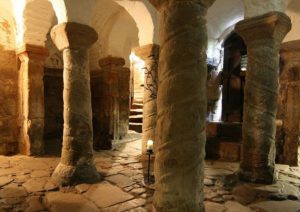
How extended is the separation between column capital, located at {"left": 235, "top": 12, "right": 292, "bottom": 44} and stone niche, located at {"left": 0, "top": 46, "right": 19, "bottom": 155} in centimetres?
564

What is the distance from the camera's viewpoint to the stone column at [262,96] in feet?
13.5

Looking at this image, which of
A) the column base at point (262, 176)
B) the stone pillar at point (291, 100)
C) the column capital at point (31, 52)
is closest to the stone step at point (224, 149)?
the stone pillar at point (291, 100)

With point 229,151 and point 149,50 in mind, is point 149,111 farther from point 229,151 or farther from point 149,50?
point 229,151

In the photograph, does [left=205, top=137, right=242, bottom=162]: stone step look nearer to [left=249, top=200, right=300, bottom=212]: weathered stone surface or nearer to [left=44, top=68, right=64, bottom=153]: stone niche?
[left=249, top=200, right=300, bottom=212]: weathered stone surface

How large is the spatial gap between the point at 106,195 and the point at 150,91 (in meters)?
2.61

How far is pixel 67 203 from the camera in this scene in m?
3.42

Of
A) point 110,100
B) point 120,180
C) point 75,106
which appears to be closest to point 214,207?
point 120,180

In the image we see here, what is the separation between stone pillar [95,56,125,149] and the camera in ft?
26.1

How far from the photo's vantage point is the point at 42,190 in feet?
12.8

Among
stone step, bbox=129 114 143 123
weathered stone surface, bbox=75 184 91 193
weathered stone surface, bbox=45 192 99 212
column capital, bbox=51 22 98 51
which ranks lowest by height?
weathered stone surface, bbox=45 192 99 212

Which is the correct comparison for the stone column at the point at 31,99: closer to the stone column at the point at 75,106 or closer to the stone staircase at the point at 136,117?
the stone column at the point at 75,106

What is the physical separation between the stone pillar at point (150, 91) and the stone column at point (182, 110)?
3246 mm

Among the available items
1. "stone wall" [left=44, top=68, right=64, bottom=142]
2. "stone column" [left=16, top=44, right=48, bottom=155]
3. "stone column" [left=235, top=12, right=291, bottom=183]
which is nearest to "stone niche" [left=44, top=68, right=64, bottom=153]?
"stone wall" [left=44, top=68, right=64, bottom=142]

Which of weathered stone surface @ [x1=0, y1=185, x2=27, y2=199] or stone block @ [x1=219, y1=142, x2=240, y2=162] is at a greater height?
stone block @ [x1=219, y1=142, x2=240, y2=162]
